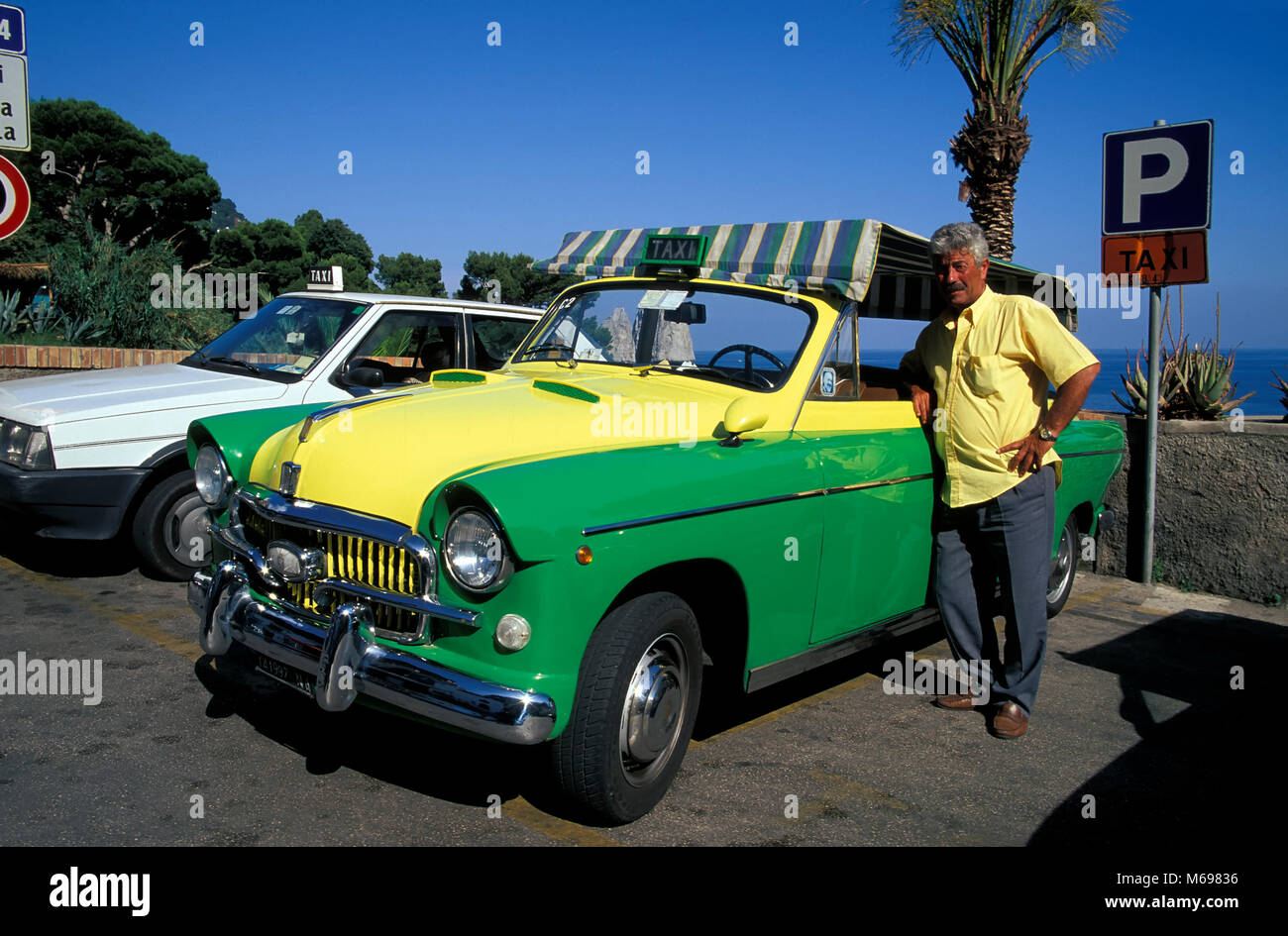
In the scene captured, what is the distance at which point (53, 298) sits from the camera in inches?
452

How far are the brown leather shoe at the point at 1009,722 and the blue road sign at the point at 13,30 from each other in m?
7.23

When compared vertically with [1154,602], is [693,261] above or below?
above

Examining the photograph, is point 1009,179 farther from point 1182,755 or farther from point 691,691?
point 691,691

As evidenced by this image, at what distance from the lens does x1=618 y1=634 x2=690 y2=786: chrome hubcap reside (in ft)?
10.5

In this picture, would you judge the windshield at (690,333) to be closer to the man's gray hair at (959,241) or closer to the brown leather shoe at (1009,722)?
the man's gray hair at (959,241)

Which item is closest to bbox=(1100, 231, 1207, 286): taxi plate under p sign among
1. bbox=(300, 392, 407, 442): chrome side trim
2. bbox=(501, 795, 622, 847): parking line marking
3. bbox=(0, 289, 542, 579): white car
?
bbox=(0, 289, 542, 579): white car

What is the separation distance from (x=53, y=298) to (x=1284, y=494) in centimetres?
1223

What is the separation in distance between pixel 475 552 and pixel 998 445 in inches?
94.1

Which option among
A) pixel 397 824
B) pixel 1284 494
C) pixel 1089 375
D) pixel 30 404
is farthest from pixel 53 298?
pixel 1284 494

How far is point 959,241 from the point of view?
417 centimetres

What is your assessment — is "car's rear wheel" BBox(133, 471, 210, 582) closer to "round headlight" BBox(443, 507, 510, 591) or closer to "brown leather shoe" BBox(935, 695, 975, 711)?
"round headlight" BBox(443, 507, 510, 591)

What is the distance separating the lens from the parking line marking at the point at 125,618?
4.79 meters

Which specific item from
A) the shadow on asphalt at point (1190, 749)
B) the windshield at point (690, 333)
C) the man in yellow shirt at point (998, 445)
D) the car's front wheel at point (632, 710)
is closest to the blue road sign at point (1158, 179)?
the shadow on asphalt at point (1190, 749)

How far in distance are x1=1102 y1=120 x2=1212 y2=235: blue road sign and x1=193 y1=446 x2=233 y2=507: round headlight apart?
605 centimetres
